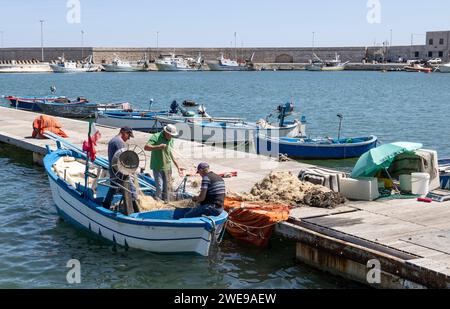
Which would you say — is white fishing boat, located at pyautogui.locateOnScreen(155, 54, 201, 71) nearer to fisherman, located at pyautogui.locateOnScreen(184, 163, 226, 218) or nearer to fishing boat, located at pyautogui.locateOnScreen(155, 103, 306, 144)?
fishing boat, located at pyautogui.locateOnScreen(155, 103, 306, 144)

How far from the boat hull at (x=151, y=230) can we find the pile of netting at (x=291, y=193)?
7.07ft

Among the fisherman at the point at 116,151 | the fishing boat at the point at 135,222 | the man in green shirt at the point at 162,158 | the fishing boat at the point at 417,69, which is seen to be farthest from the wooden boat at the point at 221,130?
the fishing boat at the point at 417,69

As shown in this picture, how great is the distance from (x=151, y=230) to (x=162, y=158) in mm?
1910

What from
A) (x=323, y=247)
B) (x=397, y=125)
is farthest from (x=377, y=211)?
(x=397, y=125)

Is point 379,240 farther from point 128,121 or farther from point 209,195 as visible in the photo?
point 128,121

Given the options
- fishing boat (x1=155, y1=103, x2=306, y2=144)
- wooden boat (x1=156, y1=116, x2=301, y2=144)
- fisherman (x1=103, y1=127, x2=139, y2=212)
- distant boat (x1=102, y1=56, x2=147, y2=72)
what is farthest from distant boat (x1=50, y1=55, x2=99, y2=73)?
fisherman (x1=103, y1=127, x2=139, y2=212)

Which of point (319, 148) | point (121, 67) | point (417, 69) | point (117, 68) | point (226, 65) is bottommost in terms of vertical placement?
point (319, 148)

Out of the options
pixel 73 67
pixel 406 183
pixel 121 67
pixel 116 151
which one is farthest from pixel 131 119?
pixel 121 67

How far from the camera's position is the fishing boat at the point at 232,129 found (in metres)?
30.3

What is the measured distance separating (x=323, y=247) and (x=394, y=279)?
1.73m

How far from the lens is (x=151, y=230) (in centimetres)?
1316

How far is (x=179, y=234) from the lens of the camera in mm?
12953
